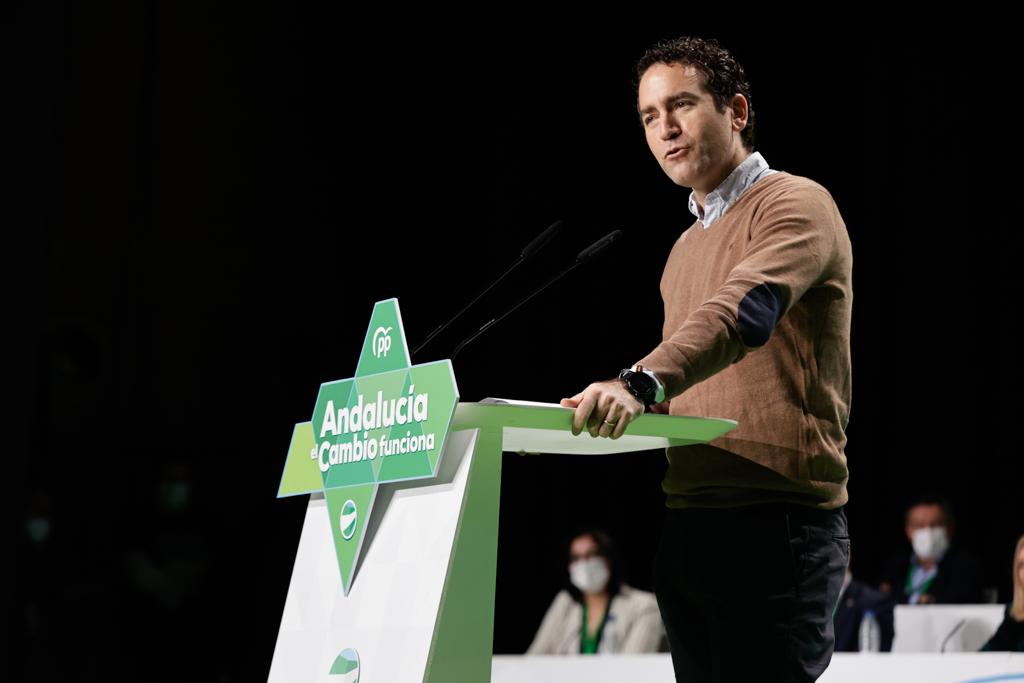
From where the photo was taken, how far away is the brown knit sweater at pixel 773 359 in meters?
1.53

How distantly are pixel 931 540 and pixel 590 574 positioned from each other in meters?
1.53

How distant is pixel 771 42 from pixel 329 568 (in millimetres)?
4554

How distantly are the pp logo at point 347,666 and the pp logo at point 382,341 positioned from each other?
0.38m

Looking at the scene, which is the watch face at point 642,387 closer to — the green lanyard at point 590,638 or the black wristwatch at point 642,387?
the black wristwatch at point 642,387

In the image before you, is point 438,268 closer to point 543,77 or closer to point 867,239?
point 543,77

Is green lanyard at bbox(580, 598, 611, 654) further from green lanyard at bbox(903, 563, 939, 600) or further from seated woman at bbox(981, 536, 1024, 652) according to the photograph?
seated woman at bbox(981, 536, 1024, 652)

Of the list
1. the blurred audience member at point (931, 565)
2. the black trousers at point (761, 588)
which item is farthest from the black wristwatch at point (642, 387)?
the blurred audience member at point (931, 565)

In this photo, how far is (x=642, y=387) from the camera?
1485mm

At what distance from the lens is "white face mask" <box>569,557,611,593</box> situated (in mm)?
5355

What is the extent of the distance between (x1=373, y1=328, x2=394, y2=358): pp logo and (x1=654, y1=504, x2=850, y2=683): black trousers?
0.47 meters

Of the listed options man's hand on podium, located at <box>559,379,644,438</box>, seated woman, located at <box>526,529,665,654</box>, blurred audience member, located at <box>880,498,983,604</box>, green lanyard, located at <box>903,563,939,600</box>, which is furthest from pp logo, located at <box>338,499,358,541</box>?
green lanyard, located at <box>903,563,939,600</box>

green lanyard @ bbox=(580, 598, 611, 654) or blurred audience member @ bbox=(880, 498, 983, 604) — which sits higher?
blurred audience member @ bbox=(880, 498, 983, 604)

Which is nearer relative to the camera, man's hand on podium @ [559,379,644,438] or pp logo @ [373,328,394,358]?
man's hand on podium @ [559,379,644,438]

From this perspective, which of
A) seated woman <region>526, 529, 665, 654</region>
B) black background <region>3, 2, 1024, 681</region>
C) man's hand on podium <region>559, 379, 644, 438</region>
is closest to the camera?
man's hand on podium <region>559, 379, 644, 438</region>
